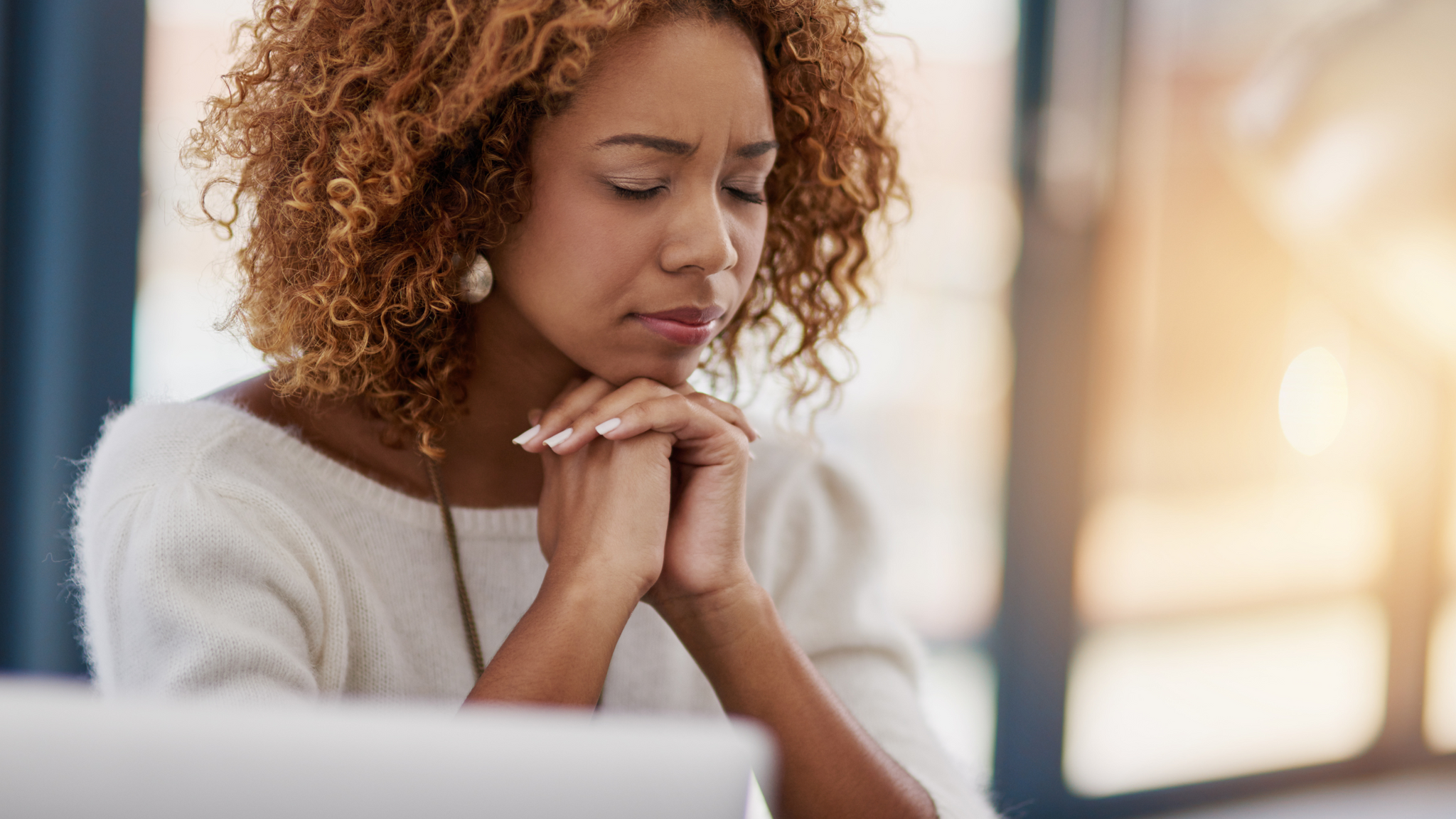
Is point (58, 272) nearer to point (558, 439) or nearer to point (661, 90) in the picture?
point (558, 439)

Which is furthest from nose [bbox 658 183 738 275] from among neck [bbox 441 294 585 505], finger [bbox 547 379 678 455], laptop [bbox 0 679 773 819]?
laptop [bbox 0 679 773 819]

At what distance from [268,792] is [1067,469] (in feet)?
6.94

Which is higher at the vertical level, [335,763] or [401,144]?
[401,144]

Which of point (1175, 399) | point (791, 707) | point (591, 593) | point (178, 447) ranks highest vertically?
point (1175, 399)

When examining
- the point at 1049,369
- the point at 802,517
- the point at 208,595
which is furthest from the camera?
the point at 1049,369

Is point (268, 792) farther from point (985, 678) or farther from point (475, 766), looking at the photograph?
point (985, 678)

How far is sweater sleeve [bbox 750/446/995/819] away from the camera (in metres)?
1.11

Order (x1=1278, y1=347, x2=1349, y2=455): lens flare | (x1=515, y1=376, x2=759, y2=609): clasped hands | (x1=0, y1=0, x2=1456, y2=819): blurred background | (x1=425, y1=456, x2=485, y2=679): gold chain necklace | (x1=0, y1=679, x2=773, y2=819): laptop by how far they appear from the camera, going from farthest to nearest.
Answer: (x1=1278, y1=347, x2=1349, y2=455): lens flare, (x1=0, y1=0, x2=1456, y2=819): blurred background, (x1=425, y1=456, x2=485, y2=679): gold chain necklace, (x1=515, y1=376, x2=759, y2=609): clasped hands, (x1=0, y1=679, x2=773, y2=819): laptop

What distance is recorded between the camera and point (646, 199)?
92 centimetres

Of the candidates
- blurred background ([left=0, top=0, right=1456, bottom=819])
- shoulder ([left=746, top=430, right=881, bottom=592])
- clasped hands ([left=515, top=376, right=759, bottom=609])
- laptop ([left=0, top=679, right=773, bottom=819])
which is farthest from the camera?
blurred background ([left=0, top=0, right=1456, bottom=819])

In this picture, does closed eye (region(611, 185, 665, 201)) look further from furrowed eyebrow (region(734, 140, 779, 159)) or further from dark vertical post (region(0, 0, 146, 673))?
dark vertical post (region(0, 0, 146, 673))

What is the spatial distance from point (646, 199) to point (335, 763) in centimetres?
65

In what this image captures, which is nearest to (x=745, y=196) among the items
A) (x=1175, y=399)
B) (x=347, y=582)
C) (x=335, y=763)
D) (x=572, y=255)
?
(x=572, y=255)

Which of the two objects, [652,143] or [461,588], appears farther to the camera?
[461,588]
